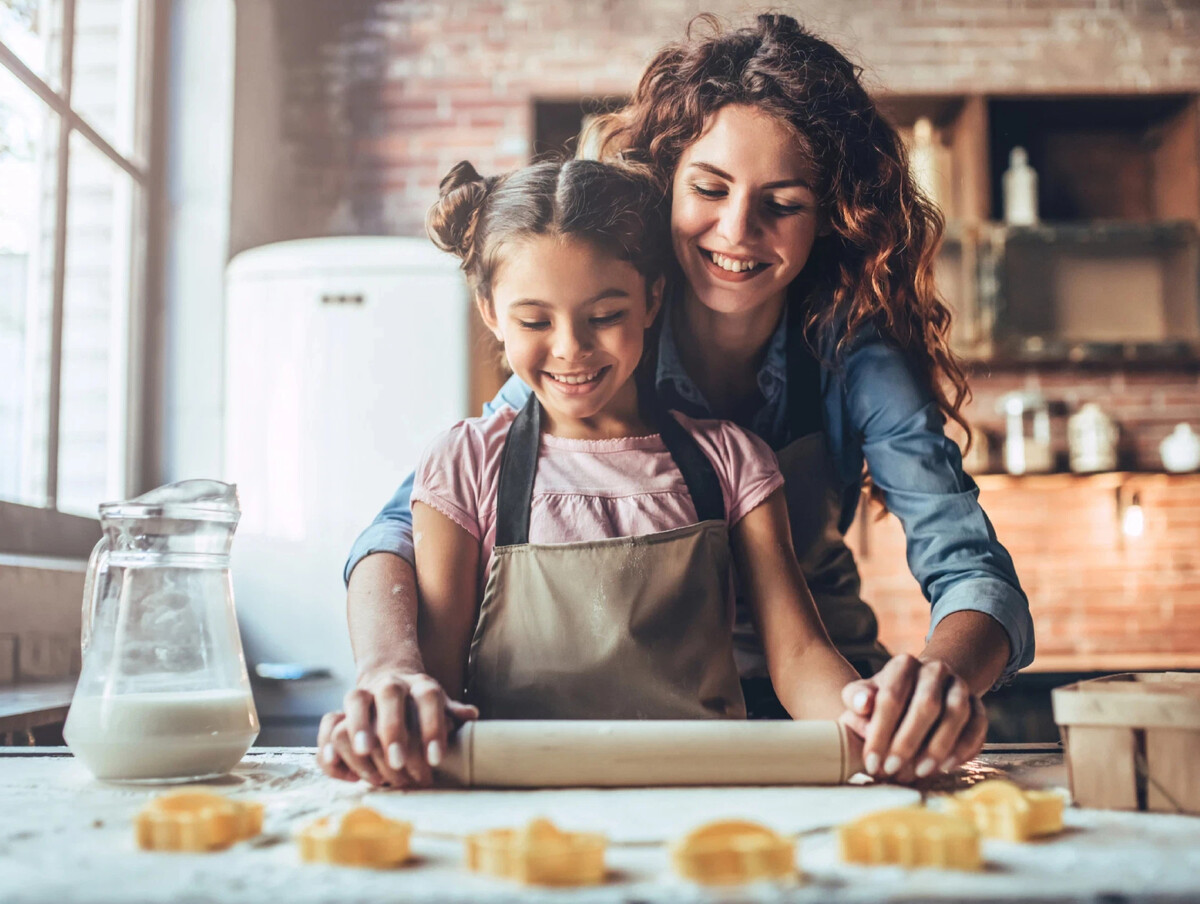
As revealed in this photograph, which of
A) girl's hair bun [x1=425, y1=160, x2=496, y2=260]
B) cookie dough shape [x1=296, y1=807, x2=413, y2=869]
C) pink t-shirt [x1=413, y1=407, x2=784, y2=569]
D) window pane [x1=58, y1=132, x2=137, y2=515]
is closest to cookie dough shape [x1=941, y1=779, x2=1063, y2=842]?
cookie dough shape [x1=296, y1=807, x2=413, y2=869]

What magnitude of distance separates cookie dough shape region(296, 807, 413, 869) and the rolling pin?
17cm

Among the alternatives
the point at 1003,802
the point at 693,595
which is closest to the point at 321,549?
the point at 693,595

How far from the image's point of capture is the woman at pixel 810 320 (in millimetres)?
1033

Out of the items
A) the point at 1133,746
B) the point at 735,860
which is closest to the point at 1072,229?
the point at 1133,746

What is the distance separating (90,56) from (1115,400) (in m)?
2.58

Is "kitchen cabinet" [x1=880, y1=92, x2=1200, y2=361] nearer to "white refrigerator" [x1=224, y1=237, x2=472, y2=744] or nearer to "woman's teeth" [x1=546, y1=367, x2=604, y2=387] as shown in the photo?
"white refrigerator" [x1=224, y1=237, x2=472, y2=744]

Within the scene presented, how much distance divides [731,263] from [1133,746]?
1.93 ft

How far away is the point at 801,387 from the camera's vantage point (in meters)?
1.17

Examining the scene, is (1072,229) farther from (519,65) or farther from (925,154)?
(519,65)

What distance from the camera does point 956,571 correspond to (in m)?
1.00

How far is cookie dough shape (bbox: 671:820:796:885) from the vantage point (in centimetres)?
47

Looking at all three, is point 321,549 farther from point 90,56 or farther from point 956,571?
point 956,571

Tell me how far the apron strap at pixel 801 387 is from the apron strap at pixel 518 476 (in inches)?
11.5

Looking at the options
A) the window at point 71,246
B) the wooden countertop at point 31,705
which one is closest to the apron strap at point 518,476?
the wooden countertop at point 31,705
